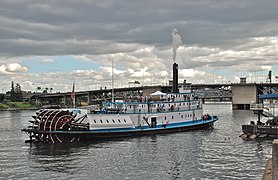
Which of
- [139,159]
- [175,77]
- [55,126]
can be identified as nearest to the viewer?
[139,159]

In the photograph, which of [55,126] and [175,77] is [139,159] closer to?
[55,126]

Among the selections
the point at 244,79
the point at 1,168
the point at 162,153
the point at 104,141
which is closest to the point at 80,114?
the point at 104,141

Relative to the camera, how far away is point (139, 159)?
40906 mm

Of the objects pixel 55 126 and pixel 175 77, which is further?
pixel 175 77

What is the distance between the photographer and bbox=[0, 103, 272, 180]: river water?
33719 mm

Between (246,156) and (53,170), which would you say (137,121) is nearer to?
(246,156)

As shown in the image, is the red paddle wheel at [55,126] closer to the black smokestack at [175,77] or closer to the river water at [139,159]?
the river water at [139,159]

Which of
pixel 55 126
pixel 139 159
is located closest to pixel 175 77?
pixel 55 126

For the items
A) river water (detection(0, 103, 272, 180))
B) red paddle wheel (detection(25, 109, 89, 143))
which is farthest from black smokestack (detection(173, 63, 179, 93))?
red paddle wheel (detection(25, 109, 89, 143))

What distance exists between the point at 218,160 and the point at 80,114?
2644cm

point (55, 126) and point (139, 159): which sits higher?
point (55, 126)

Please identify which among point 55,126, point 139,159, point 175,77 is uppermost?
point 175,77

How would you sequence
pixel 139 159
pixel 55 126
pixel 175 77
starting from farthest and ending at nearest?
Answer: pixel 175 77 < pixel 55 126 < pixel 139 159

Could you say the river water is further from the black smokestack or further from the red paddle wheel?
the black smokestack
